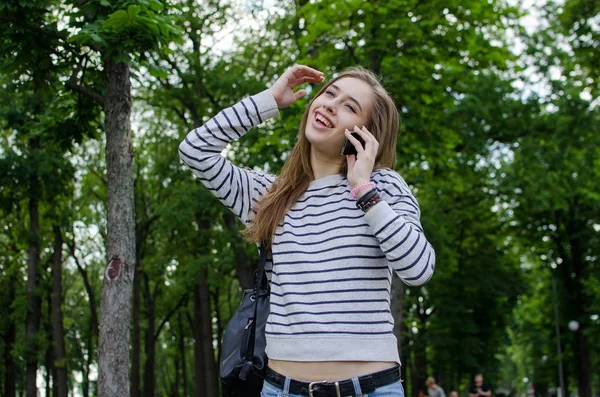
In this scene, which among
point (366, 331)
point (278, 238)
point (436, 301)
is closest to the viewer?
point (366, 331)

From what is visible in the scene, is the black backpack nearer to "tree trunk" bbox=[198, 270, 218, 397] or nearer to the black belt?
the black belt

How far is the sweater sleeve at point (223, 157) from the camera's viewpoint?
9.59ft

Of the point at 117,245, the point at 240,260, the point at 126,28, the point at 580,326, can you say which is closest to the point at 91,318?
the point at 240,260

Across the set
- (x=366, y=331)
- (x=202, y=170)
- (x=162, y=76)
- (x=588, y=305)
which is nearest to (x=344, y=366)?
(x=366, y=331)

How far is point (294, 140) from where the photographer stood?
1489cm

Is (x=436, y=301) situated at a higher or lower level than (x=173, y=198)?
lower

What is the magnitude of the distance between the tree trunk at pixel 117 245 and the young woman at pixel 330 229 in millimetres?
6144

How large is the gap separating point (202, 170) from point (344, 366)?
37.7 inches

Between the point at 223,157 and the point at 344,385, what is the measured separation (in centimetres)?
103

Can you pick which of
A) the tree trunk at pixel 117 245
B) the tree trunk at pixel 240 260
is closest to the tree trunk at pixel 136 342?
the tree trunk at pixel 240 260

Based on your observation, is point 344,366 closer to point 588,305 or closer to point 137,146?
point 137,146

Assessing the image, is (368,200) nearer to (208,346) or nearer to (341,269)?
(341,269)

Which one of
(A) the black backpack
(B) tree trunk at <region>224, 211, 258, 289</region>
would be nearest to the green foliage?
(A) the black backpack

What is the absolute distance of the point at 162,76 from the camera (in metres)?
8.66
